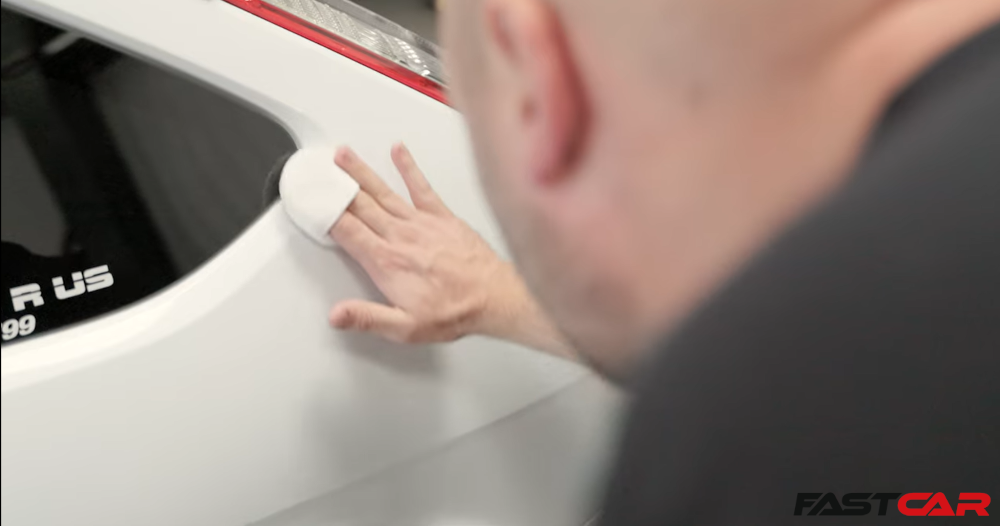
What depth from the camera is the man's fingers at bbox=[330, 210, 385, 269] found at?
83 centimetres

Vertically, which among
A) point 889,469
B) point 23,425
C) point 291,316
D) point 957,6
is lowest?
point 23,425

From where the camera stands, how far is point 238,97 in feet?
2.71

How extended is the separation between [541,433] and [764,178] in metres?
0.82

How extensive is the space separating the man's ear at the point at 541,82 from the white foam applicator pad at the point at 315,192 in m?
0.46

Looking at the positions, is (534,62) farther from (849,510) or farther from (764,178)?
(849,510)

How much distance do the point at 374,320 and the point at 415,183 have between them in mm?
187

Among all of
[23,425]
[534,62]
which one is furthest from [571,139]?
[23,425]

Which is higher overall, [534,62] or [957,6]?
[957,6]

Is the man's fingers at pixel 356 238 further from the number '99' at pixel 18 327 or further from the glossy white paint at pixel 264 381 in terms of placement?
the number '99' at pixel 18 327

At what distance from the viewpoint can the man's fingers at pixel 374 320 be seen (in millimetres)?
829

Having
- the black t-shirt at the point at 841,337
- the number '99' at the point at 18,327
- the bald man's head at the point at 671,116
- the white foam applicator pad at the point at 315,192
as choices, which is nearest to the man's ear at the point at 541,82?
the bald man's head at the point at 671,116

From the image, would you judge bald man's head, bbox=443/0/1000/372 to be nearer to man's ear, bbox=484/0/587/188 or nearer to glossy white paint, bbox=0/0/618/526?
man's ear, bbox=484/0/587/188

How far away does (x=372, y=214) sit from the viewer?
865 millimetres

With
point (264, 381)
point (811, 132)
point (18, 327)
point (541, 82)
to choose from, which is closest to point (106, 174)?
point (18, 327)
